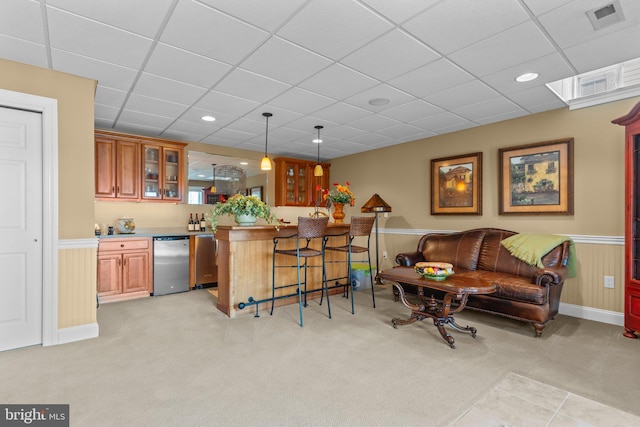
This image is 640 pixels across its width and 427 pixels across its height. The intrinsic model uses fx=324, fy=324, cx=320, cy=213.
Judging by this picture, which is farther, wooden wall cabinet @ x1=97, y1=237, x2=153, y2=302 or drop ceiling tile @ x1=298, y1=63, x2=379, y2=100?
wooden wall cabinet @ x1=97, y1=237, x2=153, y2=302

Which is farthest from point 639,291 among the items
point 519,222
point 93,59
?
point 93,59

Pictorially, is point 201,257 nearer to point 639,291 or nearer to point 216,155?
point 216,155

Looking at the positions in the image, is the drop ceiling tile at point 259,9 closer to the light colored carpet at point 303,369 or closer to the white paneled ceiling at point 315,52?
the white paneled ceiling at point 315,52

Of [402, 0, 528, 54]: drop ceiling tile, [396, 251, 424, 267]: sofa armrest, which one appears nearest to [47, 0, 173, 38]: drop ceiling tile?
[402, 0, 528, 54]: drop ceiling tile

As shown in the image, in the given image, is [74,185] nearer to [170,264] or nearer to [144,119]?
[144,119]

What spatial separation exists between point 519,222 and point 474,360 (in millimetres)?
2480

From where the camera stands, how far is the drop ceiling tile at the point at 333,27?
212cm

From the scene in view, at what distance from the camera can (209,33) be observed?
2.38 metres

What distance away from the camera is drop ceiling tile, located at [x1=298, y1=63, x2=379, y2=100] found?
302 cm

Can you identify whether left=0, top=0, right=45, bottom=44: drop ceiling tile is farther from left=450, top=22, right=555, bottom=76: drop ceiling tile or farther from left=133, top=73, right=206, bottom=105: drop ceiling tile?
left=450, top=22, right=555, bottom=76: drop ceiling tile

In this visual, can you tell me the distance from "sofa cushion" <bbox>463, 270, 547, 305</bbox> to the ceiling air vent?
2272mm

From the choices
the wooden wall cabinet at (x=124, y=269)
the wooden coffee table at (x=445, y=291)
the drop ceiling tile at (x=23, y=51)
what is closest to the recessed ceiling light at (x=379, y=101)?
the wooden coffee table at (x=445, y=291)

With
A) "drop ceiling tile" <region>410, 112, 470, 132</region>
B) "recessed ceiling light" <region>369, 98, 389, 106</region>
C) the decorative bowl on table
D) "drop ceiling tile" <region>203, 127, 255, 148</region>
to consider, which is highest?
"recessed ceiling light" <region>369, 98, 389, 106</region>

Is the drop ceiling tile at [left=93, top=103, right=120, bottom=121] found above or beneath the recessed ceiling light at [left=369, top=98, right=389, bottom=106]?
beneath
